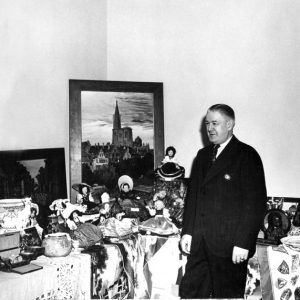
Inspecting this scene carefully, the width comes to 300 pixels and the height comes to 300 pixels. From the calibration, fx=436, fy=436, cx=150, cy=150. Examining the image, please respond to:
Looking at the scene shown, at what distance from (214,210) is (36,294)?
4.17ft

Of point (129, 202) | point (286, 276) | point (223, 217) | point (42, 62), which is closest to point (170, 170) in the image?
point (129, 202)

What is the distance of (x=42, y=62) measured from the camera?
3.56 meters

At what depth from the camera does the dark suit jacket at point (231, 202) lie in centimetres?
286

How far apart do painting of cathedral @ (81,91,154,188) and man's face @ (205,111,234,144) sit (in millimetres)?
1187

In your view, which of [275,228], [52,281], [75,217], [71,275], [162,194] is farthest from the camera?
[162,194]

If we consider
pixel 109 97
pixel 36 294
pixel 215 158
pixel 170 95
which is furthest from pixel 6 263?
pixel 170 95

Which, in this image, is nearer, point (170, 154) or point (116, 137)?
point (170, 154)

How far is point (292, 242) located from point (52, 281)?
1.69 metres

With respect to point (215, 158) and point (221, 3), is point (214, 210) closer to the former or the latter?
point (215, 158)

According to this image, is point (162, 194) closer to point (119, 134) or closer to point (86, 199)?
point (86, 199)

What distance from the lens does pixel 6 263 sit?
8.38 feet

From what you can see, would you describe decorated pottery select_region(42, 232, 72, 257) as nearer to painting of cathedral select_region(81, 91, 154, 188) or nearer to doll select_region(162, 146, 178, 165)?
painting of cathedral select_region(81, 91, 154, 188)

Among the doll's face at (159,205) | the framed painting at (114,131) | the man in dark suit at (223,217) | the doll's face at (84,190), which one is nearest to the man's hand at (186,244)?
the man in dark suit at (223,217)

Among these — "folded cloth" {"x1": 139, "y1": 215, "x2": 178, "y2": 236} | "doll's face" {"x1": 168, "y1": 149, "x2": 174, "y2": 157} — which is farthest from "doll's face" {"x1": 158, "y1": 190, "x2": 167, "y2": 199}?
"doll's face" {"x1": 168, "y1": 149, "x2": 174, "y2": 157}
